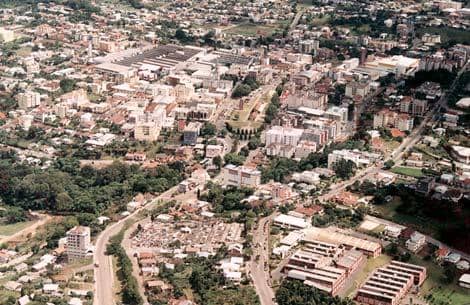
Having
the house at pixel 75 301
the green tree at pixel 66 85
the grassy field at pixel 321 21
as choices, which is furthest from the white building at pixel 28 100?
the grassy field at pixel 321 21

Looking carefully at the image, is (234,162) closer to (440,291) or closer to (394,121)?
(394,121)

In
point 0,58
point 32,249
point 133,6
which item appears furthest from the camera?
point 133,6

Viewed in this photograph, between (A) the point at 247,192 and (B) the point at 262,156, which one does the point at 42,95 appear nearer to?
(B) the point at 262,156

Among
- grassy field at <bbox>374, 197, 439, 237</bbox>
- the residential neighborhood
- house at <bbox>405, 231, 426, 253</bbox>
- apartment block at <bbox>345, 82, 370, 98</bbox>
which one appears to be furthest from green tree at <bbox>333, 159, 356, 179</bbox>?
apartment block at <bbox>345, 82, 370, 98</bbox>

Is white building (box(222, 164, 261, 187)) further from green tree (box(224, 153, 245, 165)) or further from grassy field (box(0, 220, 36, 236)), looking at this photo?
grassy field (box(0, 220, 36, 236))

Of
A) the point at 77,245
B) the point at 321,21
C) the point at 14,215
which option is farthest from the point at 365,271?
the point at 321,21

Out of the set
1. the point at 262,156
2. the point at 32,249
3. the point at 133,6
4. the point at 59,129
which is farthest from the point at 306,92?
the point at 133,6
